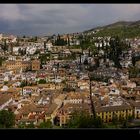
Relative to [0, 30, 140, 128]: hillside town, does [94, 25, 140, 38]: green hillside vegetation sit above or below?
above

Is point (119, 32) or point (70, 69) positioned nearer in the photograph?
point (70, 69)

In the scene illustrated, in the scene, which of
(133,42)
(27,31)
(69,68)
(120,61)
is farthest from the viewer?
(69,68)

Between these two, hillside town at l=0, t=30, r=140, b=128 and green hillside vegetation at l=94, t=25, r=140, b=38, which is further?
green hillside vegetation at l=94, t=25, r=140, b=38

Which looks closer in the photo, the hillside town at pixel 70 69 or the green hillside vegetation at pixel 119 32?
the hillside town at pixel 70 69

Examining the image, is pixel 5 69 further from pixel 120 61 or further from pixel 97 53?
pixel 120 61

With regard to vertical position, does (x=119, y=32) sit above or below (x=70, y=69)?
above

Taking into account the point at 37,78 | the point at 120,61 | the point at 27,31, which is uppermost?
the point at 27,31

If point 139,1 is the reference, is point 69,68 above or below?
below

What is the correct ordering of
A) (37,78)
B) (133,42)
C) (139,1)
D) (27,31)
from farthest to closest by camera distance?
(37,78)
(133,42)
(27,31)
(139,1)

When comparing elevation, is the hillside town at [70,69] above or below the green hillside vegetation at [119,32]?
below
